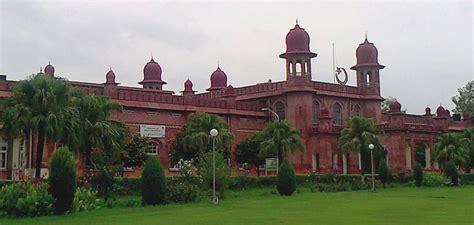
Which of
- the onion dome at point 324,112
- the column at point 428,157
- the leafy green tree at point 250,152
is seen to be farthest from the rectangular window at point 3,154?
the column at point 428,157

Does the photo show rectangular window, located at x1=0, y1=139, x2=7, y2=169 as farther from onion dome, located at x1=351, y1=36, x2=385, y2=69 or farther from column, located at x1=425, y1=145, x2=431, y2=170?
column, located at x1=425, y1=145, x2=431, y2=170

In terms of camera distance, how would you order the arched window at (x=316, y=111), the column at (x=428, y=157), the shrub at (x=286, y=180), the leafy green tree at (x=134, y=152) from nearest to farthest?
the shrub at (x=286, y=180)
the leafy green tree at (x=134, y=152)
the arched window at (x=316, y=111)
the column at (x=428, y=157)

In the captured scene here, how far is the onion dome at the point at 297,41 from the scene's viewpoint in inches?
1759

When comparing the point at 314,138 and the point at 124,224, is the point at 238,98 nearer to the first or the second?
the point at 314,138

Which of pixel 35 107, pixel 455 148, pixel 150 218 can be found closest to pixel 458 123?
pixel 455 148

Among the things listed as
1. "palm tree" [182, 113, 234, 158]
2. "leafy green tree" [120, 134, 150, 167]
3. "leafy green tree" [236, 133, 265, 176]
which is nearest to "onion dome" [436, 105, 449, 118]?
"leafy green tree" [236, 133, 265, 176]

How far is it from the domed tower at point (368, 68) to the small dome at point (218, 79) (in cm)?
1073

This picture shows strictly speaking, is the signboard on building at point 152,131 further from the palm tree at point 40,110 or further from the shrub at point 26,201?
the shrub at point 26,201

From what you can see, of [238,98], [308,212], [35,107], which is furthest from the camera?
[238,98]

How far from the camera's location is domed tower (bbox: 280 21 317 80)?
1754 inches

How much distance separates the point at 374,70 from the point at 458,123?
418 inches

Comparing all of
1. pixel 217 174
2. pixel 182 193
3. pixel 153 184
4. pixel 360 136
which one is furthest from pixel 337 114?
pixel 153 184

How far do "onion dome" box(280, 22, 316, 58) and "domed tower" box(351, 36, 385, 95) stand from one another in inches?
247

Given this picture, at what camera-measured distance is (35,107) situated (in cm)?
2397
